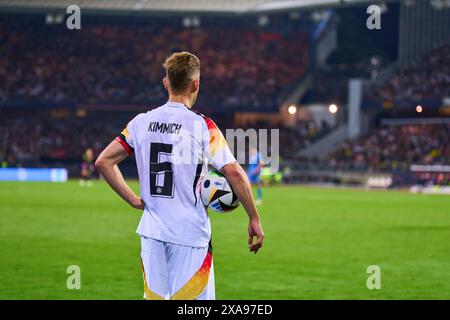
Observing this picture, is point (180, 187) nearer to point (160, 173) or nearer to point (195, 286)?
point (160, 173)

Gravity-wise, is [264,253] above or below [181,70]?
below

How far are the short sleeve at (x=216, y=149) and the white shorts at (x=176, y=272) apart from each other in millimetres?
622

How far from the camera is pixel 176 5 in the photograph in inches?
2511

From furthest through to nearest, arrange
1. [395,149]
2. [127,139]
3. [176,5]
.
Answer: [176,5] < [395,149] < [127,139]

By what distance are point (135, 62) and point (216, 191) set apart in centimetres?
6282

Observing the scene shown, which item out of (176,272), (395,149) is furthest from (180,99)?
(395,149)

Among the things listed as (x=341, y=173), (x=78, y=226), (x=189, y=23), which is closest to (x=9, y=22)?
(x=189, y=23)

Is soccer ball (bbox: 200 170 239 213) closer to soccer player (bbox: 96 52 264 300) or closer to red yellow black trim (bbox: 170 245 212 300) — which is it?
soccer player (bbox: 96 52 264 300)

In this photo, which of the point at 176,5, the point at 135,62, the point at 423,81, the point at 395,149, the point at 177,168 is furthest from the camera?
the point at 135,62

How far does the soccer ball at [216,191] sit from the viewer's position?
19.0 ft

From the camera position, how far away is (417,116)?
58125 mm

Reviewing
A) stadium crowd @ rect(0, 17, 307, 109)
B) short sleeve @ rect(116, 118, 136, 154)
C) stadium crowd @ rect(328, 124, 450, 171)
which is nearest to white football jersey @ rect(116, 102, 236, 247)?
short sleeve @ rect(116, 118, 136, 154)

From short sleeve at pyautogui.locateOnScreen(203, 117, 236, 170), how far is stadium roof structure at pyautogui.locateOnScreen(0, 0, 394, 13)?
2156 inches

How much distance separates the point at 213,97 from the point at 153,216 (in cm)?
5972
